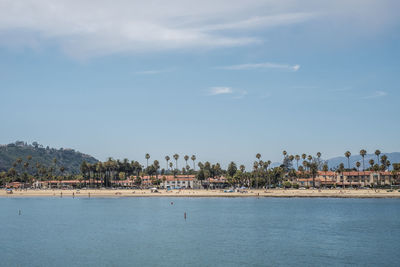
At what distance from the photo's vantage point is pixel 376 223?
253 feet

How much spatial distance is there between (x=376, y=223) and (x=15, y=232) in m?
63.3

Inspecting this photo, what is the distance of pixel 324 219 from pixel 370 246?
29.4 m

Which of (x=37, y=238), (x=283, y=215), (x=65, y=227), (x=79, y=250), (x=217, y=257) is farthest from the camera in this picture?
(x=283, y=215)

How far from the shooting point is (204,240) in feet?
193

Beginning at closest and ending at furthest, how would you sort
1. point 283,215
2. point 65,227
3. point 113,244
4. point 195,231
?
point 113,244
point 195,231
point 65,227
point 283,215

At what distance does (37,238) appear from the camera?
6222 cm

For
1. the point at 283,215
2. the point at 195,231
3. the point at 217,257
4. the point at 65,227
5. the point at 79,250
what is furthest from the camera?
the point at 283,215

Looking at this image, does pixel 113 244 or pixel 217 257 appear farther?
pixel 113 244

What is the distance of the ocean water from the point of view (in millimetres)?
46344

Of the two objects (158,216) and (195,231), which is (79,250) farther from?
(158,216)

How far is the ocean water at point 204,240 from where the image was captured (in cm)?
4634

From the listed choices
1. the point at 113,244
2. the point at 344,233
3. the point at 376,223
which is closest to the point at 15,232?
the point at 113,244

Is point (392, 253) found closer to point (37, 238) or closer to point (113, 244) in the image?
point (113, 244)

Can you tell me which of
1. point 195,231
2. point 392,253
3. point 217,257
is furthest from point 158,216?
point 392,253
